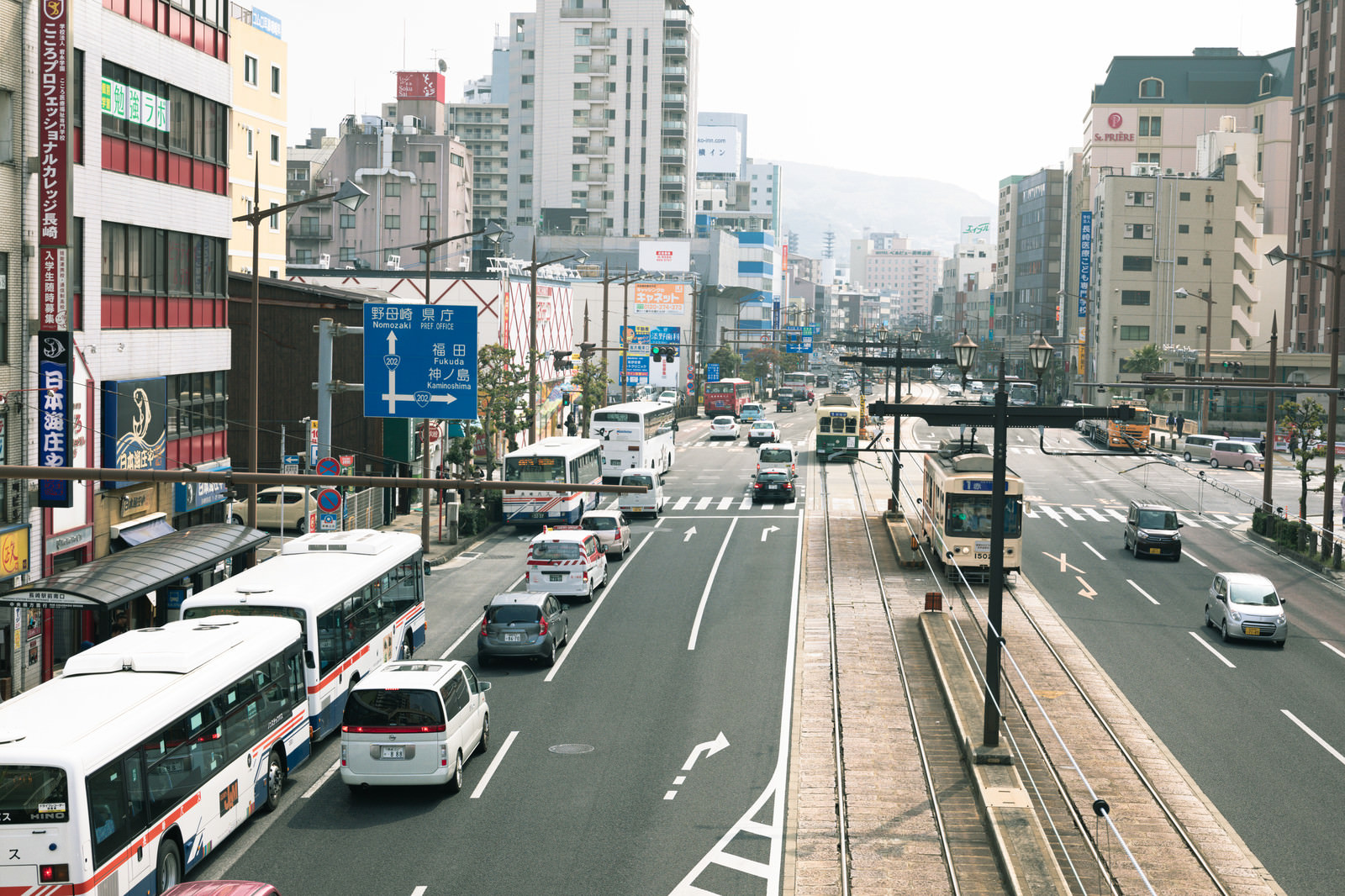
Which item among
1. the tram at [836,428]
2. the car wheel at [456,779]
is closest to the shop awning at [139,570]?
the car wheel at [456,779]

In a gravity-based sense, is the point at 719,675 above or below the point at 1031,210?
below

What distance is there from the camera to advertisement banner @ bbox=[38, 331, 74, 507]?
26203mm

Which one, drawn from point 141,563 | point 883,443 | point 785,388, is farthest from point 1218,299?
point 141,563

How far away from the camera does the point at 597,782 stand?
20.1 m

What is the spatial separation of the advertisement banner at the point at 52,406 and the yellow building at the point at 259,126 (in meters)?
43.5

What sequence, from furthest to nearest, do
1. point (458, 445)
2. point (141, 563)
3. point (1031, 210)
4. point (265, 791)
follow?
point (1031, 210) < point (458, 445) < point (141, 563) < point (265, 791)

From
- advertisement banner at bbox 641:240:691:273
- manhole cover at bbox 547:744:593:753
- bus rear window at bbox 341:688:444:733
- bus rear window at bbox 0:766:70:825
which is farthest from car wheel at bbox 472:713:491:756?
advertisement banner at bbox 641:240:691:273

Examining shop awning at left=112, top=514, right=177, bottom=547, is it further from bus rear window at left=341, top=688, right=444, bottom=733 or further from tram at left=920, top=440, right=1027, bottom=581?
tram at left=920, top=440, right=1027, bottom=581

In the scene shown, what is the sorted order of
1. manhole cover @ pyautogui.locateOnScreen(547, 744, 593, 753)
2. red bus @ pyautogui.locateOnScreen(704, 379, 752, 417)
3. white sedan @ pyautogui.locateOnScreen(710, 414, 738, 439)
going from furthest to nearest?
red bus @ pyautogui.locateOnScreen(704, 379, 752, 417) → white sedan @ pyautogui.locateOnScreen(710, 414, 738, 439) → manhole cover @ pyautogui.locateOnScreen(547, 744, 593, 753)

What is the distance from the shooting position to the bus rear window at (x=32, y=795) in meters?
13.5

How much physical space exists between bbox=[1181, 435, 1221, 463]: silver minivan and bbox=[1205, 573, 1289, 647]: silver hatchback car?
47483 mm

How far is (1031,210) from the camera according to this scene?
183 m

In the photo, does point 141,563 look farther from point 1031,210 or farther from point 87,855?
point 1031,210

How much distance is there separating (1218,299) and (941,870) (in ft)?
379
